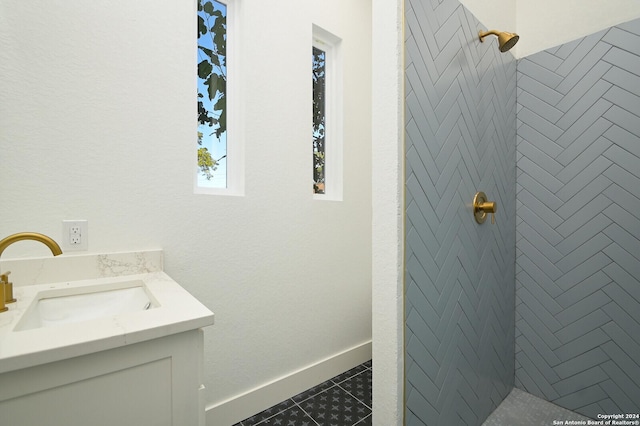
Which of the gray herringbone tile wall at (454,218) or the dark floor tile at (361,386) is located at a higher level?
the gray herringbone tile wall at (454,218)

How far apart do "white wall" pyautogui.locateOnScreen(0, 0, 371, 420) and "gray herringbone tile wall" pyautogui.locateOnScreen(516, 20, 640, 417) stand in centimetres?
108

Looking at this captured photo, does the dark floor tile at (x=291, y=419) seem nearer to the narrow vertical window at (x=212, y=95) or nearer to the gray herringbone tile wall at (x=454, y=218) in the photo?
the gray herringbone tile wall at (x=454, y=218)

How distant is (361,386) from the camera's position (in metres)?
2.00

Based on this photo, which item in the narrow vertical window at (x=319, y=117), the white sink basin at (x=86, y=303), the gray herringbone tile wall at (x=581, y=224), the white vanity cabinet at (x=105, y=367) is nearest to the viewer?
the white vanity cabinet at (x=105, y=367)

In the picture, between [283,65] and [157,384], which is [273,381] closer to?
[157,384]

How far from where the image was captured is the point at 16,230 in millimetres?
1104

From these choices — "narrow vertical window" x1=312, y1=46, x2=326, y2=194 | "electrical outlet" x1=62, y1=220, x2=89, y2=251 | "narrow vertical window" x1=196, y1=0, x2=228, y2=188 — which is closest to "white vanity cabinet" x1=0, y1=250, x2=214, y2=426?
"electrical outlet" x1=62, y1=220, x2=89, y2=251

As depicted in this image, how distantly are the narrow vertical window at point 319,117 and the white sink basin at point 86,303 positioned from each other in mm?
1361

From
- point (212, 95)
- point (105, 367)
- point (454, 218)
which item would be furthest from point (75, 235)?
point (454, 218)

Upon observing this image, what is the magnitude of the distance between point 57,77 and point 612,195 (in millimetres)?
2545

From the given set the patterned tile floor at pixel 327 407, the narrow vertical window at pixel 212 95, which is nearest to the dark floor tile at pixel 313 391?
the patterned tile floor at pixel 327 407

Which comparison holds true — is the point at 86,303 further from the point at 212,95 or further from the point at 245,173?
the point at 212,95

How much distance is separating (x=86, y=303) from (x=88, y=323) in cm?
42

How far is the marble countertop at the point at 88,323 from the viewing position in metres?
0.62
